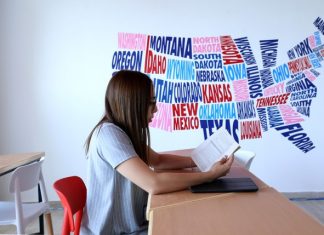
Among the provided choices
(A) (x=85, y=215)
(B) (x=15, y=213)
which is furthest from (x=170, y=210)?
(B) (x=15, y=213)

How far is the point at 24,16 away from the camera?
3252 mm

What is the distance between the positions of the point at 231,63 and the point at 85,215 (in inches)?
93.8

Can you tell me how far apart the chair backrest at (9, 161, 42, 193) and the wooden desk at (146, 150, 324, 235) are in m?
0.93

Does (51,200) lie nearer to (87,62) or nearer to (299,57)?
(87,62)

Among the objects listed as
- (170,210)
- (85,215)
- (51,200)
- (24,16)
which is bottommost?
(51,200)

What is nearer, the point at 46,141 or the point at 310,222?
the point at 310,222

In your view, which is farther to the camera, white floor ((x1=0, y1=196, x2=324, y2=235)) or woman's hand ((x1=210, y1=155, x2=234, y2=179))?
white floor ((x1=0, y1=196, x2=324, y2=235))

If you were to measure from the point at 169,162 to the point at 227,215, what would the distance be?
804mm

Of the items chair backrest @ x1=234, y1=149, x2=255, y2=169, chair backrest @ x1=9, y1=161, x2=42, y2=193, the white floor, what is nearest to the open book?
chair backrest @ x1=234, y1=149, x2=255, y2=169

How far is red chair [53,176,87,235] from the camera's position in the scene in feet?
4.41

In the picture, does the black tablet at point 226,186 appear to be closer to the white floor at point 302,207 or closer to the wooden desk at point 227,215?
the wooden desk at point 227,215

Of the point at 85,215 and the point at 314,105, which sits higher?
the point at 314,105

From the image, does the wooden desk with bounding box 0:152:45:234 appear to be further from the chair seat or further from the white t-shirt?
the white t-shirt

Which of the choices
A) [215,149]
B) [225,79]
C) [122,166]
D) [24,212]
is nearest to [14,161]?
[24,212]
